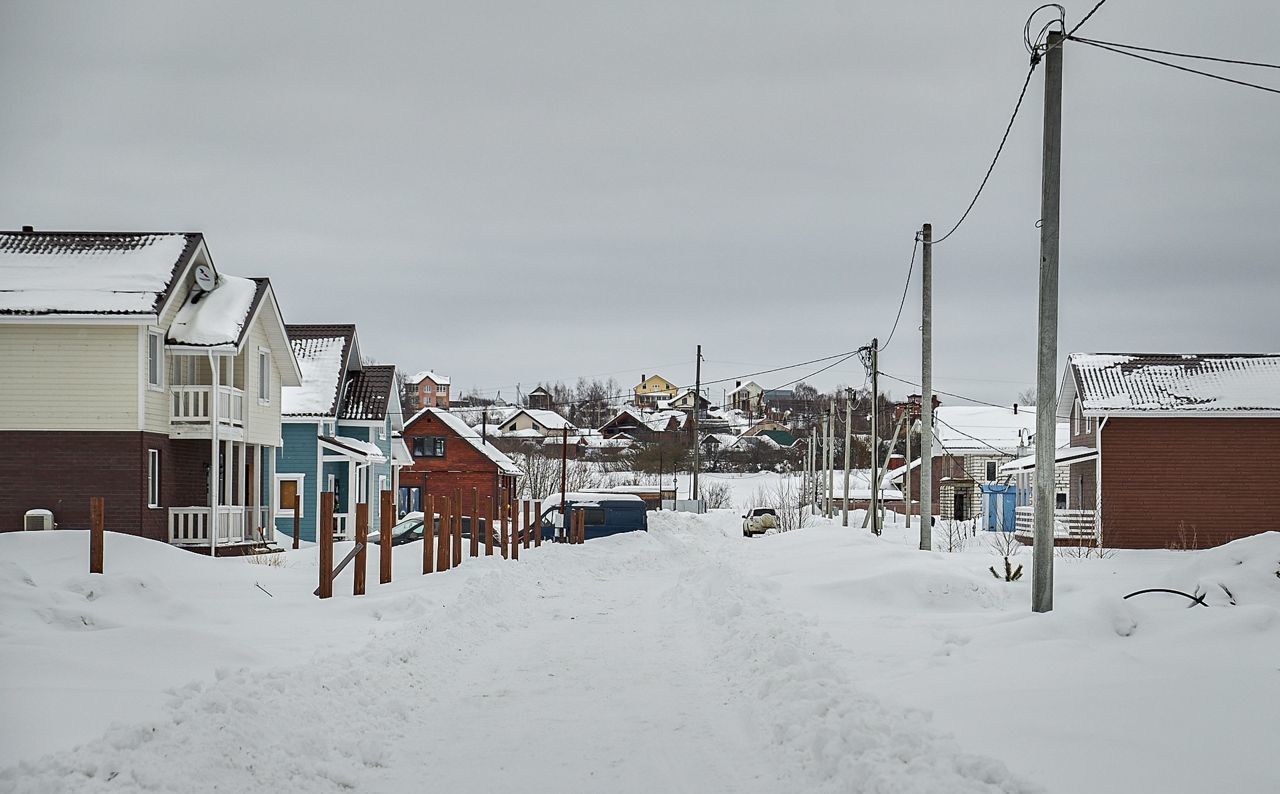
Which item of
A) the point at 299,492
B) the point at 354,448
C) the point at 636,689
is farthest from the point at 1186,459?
the point at 636,689

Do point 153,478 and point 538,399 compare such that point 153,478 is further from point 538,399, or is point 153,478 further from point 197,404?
point 538,399

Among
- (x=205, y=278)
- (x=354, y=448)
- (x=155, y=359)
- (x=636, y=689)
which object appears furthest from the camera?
(x=354, y=448)

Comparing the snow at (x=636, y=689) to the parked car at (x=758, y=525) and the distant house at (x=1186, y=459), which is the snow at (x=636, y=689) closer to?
the distant house at (x=1186, y=459)

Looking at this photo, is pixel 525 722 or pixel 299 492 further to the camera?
pixel 299 492

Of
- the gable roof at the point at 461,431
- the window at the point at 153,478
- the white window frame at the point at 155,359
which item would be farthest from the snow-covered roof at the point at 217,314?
the gable roof at the point at 461,431

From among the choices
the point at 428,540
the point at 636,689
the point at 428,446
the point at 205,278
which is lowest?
the point at 636,689

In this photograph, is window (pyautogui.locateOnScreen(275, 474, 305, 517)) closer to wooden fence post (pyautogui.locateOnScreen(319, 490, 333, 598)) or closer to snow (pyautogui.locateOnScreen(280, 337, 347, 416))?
snow (pyautogui.locateOnScreen(280, 337, 347, 416))

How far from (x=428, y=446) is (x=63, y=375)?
3385 centimetres

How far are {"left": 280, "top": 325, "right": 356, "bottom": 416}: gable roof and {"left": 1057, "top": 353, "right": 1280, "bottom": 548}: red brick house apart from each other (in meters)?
26.9

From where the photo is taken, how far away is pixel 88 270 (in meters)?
27.0

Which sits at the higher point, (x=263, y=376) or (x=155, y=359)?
(x=155, y=359)

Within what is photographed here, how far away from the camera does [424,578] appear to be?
17250 mm

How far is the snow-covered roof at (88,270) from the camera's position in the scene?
84.1 feet

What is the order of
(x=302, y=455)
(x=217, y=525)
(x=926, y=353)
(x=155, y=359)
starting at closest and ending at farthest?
(x=926, y=353) < (x=155, y=359) < (x=217, y=525) < (x=302, y=455)
